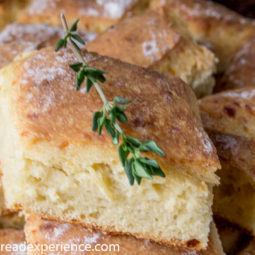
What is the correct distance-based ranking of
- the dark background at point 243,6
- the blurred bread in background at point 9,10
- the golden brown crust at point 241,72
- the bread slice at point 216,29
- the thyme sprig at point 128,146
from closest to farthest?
1. the thyme sprig at point 128,146
2. the golden brown crust at point 241,72
3. the bread slice at point 216,29
4. the blurred bread in background at point 9,10
5. the dark background at point 243,6

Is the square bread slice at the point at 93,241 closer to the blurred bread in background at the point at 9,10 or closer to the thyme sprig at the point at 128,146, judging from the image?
the thyme sprig at the point at 128,146

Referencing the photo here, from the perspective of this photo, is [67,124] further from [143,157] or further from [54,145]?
[143,157]

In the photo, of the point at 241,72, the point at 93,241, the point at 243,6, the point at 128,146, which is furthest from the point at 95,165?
the point at 243,6

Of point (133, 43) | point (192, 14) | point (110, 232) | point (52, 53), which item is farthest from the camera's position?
point (192, 14)

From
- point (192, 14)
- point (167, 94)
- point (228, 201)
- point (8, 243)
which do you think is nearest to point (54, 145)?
point (167, 94)

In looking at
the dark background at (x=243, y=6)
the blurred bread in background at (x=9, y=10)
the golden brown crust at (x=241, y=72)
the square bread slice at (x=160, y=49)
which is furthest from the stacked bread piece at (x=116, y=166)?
the dark background at (x=243, y=6)

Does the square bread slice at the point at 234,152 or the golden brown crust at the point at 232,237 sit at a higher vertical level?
the square bread slice at the point at 234,152
